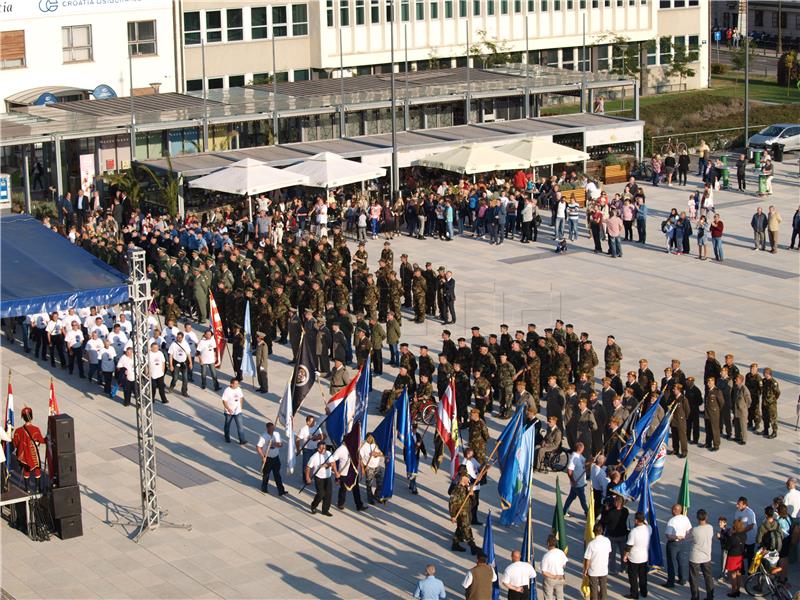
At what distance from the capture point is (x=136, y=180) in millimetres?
46281

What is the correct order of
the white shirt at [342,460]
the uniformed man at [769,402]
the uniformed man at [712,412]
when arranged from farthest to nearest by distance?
the uniformed man at [769,402]
the uniformed man at [712,412]
the white shirt at [342,460]

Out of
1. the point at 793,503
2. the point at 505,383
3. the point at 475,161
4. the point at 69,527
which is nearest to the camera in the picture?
the point at 793,503

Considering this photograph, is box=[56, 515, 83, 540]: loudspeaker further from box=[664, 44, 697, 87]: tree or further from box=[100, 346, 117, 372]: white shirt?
box=[664, 44, 697, 87]: tree

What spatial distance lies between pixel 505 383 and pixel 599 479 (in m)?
5.37

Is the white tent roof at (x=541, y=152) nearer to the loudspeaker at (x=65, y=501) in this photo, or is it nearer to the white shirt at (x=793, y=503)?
the white shirt at (x=793, y=503)

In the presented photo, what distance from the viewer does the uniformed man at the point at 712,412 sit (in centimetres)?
2745

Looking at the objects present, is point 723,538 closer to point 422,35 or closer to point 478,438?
point 478,438

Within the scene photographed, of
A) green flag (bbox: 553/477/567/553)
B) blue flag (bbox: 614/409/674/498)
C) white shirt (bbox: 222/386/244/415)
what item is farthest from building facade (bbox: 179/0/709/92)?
green flag (bbox: 553/477/567/553)

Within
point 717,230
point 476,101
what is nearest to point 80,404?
point 717,230

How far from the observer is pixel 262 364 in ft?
102

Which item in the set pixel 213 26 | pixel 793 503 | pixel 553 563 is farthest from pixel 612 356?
pixel 213 26

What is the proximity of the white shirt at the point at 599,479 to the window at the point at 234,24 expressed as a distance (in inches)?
1691

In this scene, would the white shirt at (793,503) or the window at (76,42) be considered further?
the window at (76,42)

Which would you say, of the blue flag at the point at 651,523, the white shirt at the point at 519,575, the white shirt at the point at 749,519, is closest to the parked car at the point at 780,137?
the blue flag at the point at 651,523
